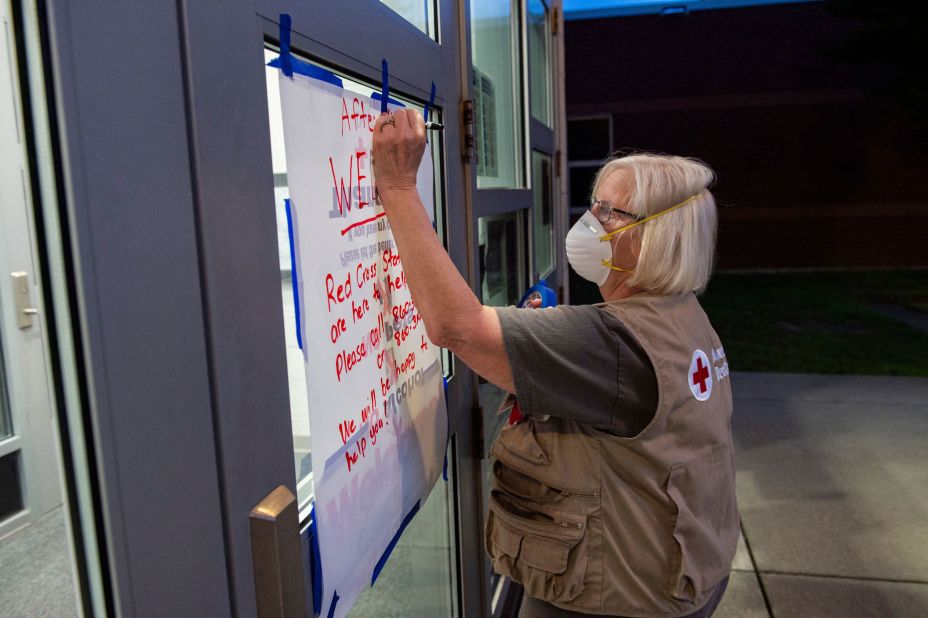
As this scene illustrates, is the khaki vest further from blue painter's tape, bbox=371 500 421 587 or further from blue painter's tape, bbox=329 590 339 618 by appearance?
blue painter's tape, bbox=329 590 339 618

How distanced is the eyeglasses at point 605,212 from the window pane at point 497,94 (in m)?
0.71

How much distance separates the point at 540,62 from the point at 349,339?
9.69ft

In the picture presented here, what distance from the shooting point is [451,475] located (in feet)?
5.46

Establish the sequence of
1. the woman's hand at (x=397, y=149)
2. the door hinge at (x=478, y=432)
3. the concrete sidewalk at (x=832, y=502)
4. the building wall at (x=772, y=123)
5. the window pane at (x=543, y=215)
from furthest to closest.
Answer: the building wall at (x=772, y=123)
the window pane at (x=543, y=215)
the concrete sidewalk at (x=832, y=502)
the door hinge at (x=478, y=432)
the woman's hand at (x=397, y=149)

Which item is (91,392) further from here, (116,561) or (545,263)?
(545,263)

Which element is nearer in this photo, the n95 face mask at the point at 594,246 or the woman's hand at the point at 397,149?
the woman's hand at the point at 397,149

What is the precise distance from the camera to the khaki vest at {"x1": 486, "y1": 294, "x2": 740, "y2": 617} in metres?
1.30

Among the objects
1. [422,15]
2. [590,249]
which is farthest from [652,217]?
[422,15]

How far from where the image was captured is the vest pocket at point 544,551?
133 cm

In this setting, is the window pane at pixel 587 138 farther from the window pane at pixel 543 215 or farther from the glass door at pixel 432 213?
the glass door at pixel 432 213

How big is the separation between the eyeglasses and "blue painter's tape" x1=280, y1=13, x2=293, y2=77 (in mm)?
787

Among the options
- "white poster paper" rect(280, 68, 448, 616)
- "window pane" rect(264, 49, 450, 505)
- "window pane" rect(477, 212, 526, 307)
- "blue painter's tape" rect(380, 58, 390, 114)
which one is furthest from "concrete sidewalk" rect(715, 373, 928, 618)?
"blue painter's tape" rect(380, 58, 390, 114)

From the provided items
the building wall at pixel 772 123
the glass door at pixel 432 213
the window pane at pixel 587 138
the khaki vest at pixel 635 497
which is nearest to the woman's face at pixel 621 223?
the khaki vest at pixel 635 497

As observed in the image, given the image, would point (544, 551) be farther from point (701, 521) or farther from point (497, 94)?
point (497, 94)
